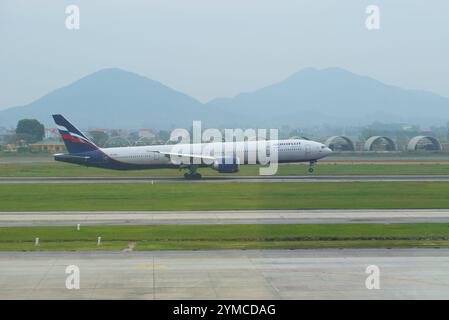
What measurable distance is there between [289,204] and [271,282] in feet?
92.1

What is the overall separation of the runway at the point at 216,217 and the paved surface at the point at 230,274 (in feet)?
36.9

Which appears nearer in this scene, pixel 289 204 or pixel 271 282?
pixel 271 282

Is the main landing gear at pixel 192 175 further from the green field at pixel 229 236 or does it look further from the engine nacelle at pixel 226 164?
the green field at pixel 229 236

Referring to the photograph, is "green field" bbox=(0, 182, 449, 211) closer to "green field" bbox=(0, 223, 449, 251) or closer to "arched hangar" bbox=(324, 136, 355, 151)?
"green field" bbox=(0, 223, 449, 251)

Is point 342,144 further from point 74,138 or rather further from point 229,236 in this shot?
point 229,236

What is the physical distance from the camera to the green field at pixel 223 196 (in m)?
51.7

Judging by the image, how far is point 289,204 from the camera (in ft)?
172

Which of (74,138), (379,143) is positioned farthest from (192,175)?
(379,143)

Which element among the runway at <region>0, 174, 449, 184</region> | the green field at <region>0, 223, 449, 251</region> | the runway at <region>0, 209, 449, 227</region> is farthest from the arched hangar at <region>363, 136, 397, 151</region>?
the green field at <region>0, 223, 449, 251</region>

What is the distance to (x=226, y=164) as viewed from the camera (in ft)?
260

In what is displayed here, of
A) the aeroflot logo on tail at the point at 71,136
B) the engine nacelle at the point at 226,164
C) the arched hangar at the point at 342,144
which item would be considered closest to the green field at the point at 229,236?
the engine nacelle at the point at 226,164

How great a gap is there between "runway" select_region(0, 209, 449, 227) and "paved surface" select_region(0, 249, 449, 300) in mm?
11255

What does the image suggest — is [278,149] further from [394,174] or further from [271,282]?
[271,282]
